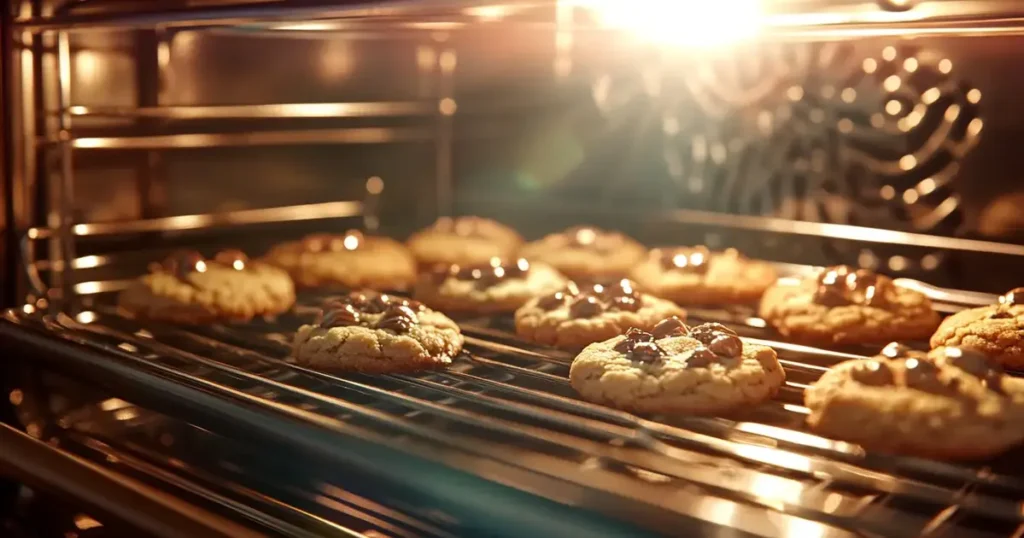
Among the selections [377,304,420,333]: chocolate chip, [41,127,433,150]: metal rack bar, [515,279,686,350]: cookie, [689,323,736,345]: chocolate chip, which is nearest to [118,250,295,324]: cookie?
[41,127,433,150]: metal rack bar

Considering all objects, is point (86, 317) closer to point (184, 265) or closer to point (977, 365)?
point (184, 265)

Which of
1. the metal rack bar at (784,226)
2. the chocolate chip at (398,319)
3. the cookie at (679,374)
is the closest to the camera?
the cookie at (679,374)

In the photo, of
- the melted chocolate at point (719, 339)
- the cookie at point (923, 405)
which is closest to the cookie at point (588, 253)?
the melted chocolate at point (719, 339)

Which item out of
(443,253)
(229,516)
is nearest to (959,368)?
(229,516)

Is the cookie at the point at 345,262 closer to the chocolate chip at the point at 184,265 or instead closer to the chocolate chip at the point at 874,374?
the chocolate chip at the point at 184,265

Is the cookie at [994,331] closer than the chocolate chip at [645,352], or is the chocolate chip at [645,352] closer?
the chocolate chip at [645,352]

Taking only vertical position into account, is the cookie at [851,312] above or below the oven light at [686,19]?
below

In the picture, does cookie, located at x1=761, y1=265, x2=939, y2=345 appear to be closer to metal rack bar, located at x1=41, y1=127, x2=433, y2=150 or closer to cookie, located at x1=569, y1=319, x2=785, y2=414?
cookie, located at x1=569, y1=319, x2=785, y2=414

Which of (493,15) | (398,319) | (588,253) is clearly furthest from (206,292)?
(588,253)
